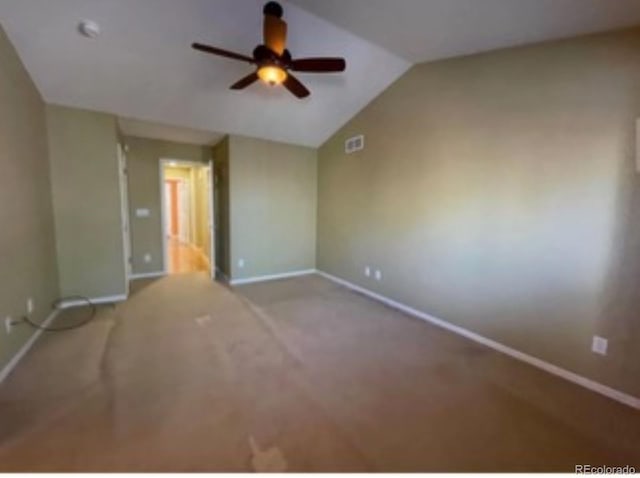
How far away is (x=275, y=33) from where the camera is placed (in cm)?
214

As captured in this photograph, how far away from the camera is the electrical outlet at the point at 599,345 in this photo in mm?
2264

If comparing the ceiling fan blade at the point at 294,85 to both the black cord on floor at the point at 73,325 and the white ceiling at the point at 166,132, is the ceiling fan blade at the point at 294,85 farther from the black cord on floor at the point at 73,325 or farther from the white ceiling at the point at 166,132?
the black cord on floor at the point at 73,325

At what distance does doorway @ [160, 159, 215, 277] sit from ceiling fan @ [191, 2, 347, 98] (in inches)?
135

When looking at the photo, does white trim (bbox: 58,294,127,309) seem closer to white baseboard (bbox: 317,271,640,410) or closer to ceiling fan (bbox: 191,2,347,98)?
ceiling fan (bbox: 191,2,347,98)

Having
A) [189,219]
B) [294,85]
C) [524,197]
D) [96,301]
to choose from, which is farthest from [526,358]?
[189,219]

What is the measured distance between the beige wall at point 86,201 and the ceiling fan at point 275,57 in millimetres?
2463

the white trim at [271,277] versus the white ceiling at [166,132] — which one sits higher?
the white ceiling at [166,132]

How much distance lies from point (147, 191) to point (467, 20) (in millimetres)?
5452

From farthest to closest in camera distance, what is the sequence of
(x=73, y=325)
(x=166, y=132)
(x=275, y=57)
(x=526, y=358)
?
(x=166, y=132) → (x=73, y=325) → (x=526, y=358) → (x=275, y=57)

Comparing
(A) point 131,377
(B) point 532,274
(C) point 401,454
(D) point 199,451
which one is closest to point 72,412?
(A) point 131,377

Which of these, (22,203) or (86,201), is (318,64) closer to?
(22,203)

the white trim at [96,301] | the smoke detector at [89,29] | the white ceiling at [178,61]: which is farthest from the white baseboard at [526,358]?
the smoke detector at [89,29]

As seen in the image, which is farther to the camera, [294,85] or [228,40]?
[228,40]

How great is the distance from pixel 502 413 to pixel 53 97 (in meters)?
5.34
